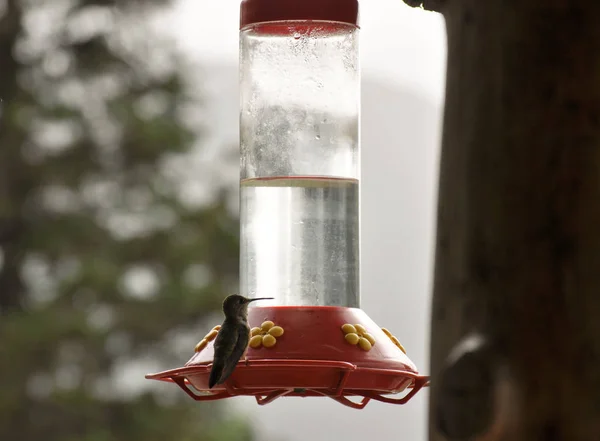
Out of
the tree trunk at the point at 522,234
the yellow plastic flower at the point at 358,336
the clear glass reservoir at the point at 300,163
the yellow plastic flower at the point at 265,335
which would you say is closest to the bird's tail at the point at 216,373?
the yellow plastic flower at the point at 265,335

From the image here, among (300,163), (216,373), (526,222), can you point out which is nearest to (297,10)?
(300,163)

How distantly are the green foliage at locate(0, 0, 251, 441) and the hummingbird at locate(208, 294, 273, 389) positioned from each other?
8.40 meters

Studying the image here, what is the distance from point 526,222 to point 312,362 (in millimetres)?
854

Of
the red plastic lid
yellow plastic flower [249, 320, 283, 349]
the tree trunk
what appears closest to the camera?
the tree trunk

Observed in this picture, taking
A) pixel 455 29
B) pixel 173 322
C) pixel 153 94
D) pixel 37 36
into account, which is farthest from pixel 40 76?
pixel 455 29

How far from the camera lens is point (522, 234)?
5.05 ft

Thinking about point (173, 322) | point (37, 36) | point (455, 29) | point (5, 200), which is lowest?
point (173, 322)

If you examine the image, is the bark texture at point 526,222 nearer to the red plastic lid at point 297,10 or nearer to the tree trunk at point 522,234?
the tree trunk at point 522,234

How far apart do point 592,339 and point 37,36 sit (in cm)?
1090

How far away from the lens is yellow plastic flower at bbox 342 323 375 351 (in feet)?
8.09

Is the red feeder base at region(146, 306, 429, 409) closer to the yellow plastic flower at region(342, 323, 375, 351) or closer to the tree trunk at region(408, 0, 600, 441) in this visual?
the yellow plastic flower at region(342, 323, 375, 351)

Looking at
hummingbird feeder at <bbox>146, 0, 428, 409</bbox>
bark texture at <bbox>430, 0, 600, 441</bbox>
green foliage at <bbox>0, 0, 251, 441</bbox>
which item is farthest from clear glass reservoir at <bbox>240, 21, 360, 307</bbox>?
green foliage at <bbox>0, 0, 251, 441</bbox>

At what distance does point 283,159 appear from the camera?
118 inches

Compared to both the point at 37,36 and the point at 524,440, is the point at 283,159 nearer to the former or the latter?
the point at 524,440
